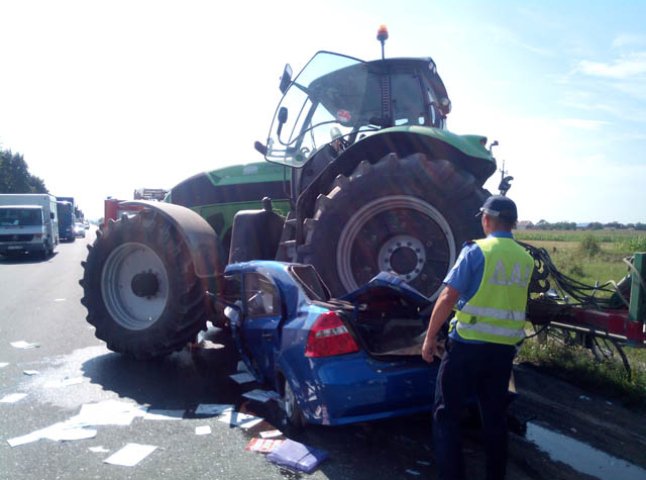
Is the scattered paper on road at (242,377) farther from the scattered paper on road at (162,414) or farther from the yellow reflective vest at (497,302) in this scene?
the yellow reflective vest at (497,302)

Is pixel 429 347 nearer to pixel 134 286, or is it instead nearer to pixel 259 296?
pixel 259 296

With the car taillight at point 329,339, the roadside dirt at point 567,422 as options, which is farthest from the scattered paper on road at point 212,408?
the roadside dirt at point 567,422

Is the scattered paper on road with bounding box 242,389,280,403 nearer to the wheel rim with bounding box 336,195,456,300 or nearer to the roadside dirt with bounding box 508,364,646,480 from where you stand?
the wheel rim with bounding box 336,195,456,300

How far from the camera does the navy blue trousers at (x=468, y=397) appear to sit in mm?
3484

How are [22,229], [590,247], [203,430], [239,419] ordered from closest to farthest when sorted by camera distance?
[203,430] < [239,419] < [22,229] < [590,247]

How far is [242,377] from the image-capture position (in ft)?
19.7

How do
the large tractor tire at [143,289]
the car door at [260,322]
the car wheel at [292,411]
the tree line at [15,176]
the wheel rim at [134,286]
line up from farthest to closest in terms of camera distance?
1. the tree line at [15,176]
2. the wheel rim at [134,286]
3. the large tractor tire at [143,289]
4. the car door at [260,322]
5. the car wheel at [292,411]

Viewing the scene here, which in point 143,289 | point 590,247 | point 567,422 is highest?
point 143,289

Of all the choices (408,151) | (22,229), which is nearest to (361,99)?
(408,151)

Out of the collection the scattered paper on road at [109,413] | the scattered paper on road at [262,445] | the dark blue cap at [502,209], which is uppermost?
the dark blue cap at [502,209]

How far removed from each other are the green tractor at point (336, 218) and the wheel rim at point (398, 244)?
0.01 metres

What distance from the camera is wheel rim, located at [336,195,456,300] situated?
5258 millimetres

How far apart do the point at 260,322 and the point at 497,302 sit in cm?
236

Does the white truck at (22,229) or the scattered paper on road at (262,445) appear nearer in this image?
the scattered paper on road at (262,445)
